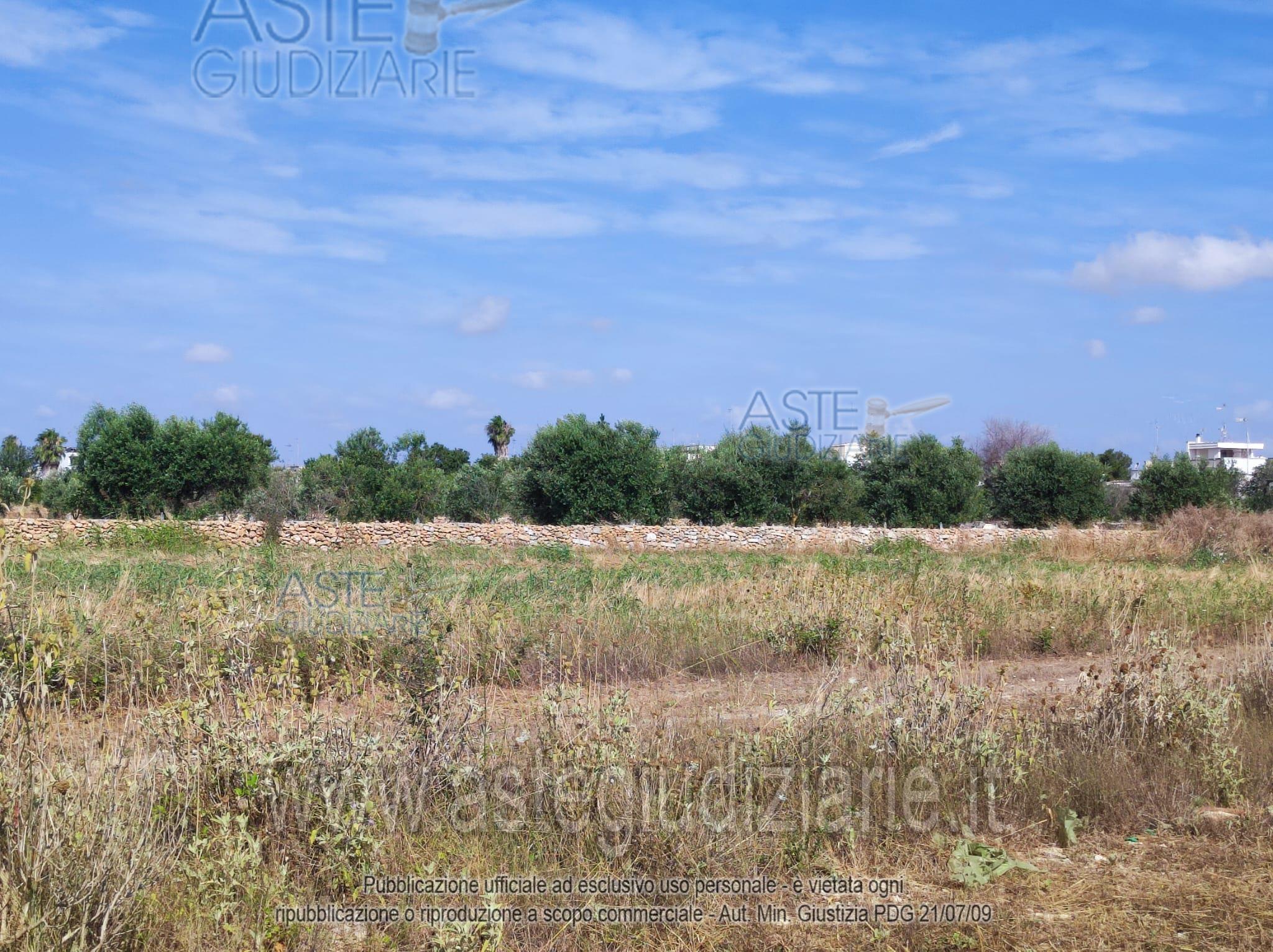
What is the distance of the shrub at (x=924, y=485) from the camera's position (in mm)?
32688

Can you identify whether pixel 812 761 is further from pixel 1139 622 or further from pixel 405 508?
pixel 405 508

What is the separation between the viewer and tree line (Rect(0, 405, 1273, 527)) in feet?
94.5

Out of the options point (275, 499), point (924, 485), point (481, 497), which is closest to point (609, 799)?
point (275, 499)

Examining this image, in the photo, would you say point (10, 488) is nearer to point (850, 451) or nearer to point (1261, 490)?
point (850, 451)

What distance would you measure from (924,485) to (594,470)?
11.2 meters

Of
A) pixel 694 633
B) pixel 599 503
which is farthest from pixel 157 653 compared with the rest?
pixel 599 503

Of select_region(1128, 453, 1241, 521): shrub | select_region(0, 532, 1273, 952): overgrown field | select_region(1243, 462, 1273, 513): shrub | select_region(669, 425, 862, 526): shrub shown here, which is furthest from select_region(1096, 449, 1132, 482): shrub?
select_region(0, 532, 1273, 952): overgrown field

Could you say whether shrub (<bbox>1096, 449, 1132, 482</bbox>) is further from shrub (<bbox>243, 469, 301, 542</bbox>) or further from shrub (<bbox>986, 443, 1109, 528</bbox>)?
shrub (<bbox>243, 469, 301, 542</bbox>)

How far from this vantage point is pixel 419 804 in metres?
4.06

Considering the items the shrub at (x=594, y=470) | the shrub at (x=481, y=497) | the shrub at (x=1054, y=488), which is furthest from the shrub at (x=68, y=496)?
the shrub at (x=1054, y=488)

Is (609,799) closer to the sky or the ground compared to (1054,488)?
closer to the ground

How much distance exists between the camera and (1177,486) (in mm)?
34562

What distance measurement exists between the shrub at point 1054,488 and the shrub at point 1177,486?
1576 mm

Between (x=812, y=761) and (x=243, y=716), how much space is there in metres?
2.54
